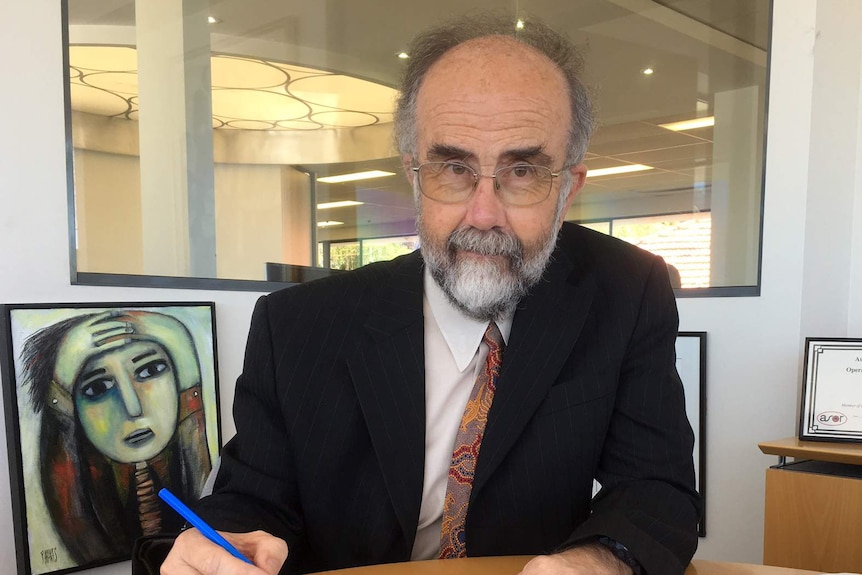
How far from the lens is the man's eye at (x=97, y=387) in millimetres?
2102

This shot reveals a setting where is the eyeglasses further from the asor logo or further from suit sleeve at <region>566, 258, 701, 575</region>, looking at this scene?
the asor logo

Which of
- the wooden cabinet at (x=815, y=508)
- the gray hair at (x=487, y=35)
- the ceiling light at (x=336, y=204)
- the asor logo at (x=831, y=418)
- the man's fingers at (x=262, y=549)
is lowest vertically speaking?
the wooden cabinet at (x=815, y=508)

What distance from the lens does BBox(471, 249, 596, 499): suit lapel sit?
1149 millimetres

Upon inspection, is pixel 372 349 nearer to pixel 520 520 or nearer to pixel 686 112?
pixel 520 520

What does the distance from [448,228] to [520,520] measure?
525 mm

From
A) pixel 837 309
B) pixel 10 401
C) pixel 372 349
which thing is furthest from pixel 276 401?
pixel 837 309

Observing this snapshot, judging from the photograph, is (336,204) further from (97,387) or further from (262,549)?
(262,549)

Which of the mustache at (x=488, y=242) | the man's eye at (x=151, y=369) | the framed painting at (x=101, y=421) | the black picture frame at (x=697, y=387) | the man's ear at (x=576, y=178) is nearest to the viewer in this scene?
the mustache at (x=488, y=242)

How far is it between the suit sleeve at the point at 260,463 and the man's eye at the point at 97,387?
112 cm

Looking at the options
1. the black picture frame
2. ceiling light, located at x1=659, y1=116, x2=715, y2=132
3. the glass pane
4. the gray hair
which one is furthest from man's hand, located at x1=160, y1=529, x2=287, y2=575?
ceiling light, located at x1=659, y1=116, x2=715, y2=132

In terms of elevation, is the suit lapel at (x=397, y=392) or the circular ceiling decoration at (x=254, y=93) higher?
the circular ceiling decoration at (x=254, y=93)

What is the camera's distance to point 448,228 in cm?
123

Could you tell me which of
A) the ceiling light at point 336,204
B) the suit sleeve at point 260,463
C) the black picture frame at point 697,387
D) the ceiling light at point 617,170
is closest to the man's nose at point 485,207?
the suit sleeve at point 260,463

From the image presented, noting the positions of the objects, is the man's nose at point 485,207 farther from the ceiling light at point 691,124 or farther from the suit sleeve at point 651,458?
the ceiling light at point 691,124
